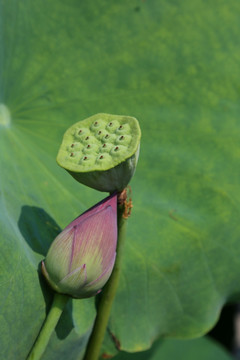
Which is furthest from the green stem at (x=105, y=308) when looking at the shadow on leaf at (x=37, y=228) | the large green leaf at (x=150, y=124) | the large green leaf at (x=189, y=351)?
the large green leaf at (x=189, y=351)

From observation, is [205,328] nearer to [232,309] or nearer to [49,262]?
[49,262]

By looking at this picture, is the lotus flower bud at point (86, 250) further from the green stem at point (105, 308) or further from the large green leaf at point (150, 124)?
the large green leaf at point (150, 124)

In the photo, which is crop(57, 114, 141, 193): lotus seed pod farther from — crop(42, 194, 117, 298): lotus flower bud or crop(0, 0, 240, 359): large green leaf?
crop(0, 0, 240, 359): large green leaf

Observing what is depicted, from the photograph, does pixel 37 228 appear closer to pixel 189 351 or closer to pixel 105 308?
pixel 105 308

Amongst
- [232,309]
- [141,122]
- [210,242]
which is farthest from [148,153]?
[232,309]

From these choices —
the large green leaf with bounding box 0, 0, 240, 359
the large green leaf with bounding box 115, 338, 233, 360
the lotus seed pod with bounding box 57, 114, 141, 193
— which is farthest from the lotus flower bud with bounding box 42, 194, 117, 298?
the large green leaf with bounding box 115, 338, 233, 360

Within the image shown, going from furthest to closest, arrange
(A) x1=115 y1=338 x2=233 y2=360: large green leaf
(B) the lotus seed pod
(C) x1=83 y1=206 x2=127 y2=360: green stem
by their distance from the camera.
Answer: (A) x1=115 y1=338 x2=233 y2=360: large green leaf → (C) x1=83 y1=206 x2=127 y2=360: green stem → (B) the lotus seed pod

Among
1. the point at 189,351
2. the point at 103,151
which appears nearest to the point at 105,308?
the point at 103,151
